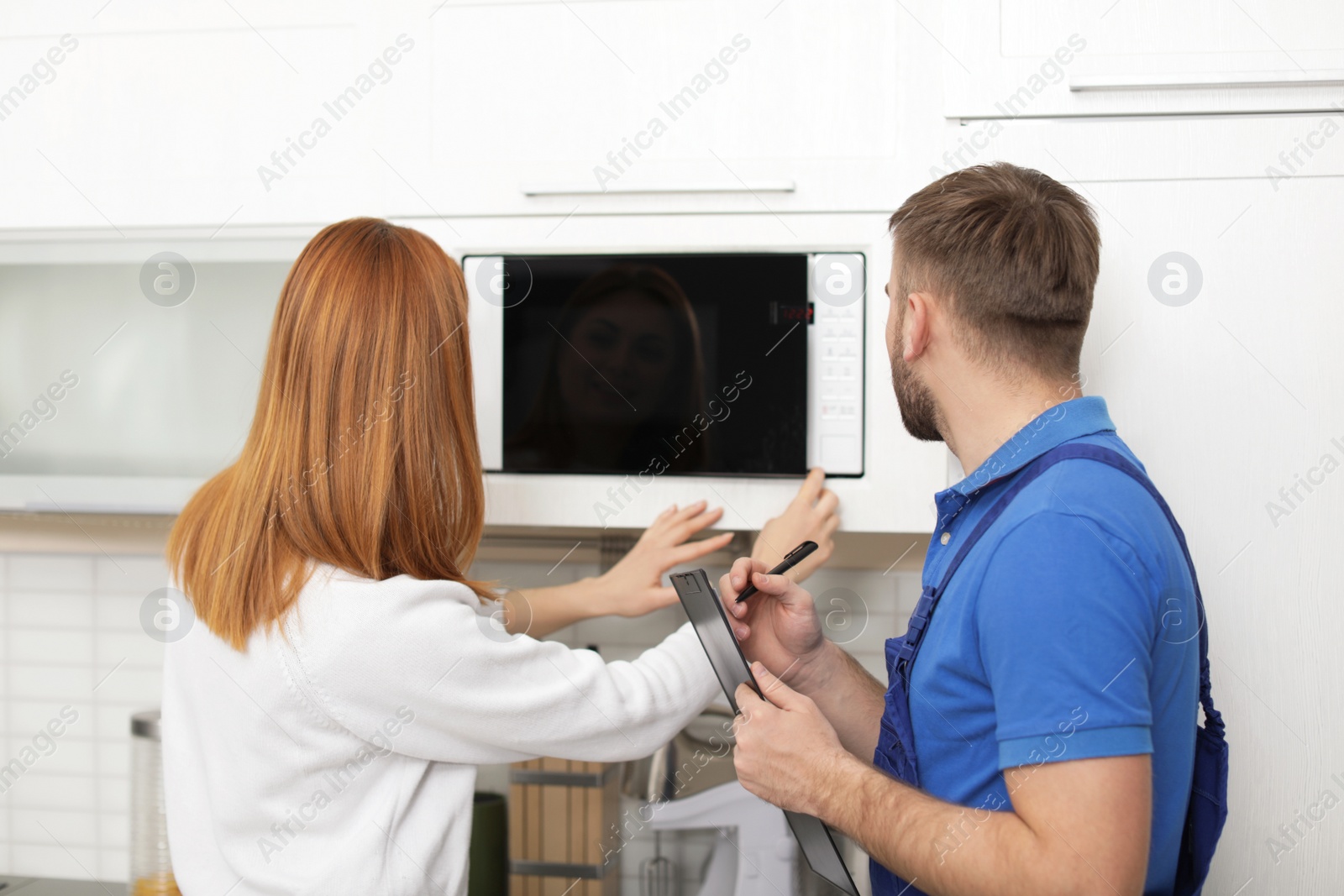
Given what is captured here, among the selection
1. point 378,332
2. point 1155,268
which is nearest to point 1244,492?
point 1155,268

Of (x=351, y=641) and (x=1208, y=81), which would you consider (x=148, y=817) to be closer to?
(x=351, y=641)

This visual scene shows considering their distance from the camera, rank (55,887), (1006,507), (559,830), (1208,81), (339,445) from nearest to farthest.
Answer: (1006,507) → (339,445) → (1208,81) → (559,830) → (55,887)

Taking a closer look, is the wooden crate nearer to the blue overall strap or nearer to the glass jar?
the glass jar

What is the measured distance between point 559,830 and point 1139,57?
1.25 m

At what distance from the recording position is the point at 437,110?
44.4 inches

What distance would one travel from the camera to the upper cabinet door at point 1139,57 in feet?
3.26

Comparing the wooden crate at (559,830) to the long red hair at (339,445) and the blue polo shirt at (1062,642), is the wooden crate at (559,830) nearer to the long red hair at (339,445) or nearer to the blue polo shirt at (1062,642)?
the long red hair at (339,445)

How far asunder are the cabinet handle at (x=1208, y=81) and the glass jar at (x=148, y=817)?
150 cm

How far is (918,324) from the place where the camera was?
0.84m

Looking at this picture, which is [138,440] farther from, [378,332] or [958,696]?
[958,696]

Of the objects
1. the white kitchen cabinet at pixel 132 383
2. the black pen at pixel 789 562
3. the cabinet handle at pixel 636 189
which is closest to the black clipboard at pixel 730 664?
the black pen at pixel 789 562

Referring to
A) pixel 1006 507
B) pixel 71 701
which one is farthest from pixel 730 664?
pixel 71 701

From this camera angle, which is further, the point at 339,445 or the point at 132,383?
the point at 132,383

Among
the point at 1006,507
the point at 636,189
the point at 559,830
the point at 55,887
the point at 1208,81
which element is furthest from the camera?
the point at 55,887
